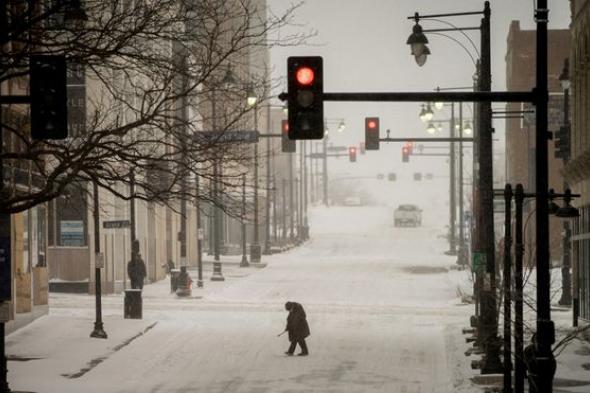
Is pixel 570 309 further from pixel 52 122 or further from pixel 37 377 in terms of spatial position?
pixel 52 122

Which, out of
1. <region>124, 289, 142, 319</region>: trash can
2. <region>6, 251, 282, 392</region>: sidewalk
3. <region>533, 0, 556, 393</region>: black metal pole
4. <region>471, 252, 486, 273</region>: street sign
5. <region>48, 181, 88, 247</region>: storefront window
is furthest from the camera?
<region>48, 181, 88, 247</region>: storefront window

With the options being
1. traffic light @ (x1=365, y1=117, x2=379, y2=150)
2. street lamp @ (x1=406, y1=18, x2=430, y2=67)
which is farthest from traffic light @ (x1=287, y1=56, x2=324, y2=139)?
traffic light @ (x1=365, y1=117, x2=379, y2=150)

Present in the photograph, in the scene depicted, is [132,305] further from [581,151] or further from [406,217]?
[406,217]

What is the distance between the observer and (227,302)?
4297 cm

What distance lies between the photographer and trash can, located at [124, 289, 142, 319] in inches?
1374

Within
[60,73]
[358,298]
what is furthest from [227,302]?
[60,73]

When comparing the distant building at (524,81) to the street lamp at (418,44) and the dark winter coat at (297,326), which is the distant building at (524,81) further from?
the street lamp at (418,44)

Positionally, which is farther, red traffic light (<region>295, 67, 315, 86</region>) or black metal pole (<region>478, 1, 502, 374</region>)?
black metal pole (<region>478, 1, 502, 374</region>)

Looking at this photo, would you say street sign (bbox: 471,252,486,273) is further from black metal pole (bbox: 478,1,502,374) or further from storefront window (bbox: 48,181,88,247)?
storefront window (bbox: 48,181,88,247)

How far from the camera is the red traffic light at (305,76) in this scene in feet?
43.2

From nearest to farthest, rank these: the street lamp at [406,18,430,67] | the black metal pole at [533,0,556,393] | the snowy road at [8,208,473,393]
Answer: the black metal pole at [533,0,556,393] → the snowy road at [8,208,473,393] → the street lamp at [406,18,430,67]

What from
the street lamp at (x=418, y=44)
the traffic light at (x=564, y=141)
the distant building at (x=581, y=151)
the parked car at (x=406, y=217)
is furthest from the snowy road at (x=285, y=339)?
the parked car at (x=406, y=217)

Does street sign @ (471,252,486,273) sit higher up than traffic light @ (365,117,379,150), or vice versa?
traffic light @ (365,117,379,150)

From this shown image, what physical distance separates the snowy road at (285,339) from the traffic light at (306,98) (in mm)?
9852
